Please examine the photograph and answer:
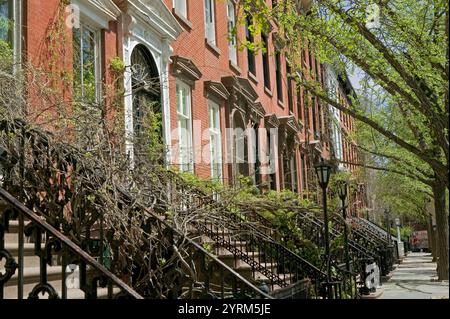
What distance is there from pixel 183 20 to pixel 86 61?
4.37m

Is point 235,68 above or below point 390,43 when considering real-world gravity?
above

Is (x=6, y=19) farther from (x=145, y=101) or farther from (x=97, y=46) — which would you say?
(x=145, y=101)

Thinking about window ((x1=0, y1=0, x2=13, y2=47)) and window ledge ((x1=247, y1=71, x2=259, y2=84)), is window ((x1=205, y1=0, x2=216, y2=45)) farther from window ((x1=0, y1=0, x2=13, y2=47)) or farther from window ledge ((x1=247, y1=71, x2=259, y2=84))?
window ((x1=0, y1=0, x2=13, y2=47))

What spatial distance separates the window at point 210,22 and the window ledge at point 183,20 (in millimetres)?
1486

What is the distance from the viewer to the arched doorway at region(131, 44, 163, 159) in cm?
879

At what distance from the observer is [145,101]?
11.0 metres

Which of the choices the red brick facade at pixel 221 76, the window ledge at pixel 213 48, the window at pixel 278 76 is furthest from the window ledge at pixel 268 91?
the window ledge at pixel 213 48

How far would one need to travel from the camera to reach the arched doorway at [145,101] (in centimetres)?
879

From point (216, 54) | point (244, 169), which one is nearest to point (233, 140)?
point (244, 169)

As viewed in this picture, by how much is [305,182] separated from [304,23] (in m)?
15.2

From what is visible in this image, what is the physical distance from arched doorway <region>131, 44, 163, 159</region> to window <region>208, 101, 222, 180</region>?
3.21 m

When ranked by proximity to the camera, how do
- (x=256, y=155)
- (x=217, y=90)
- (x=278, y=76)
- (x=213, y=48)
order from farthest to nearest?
(x=278, y=76) < (x=256, y=155) < (x=213, y=48) < (x=217, y=90)

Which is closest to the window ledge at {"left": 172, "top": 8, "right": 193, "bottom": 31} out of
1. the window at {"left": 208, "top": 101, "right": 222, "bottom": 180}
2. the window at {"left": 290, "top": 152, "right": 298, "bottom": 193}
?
the window at {"left": 208, "top": 101, "right": 222, "bottom": 180}

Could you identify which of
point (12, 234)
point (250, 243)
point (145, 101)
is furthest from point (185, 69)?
point (12, 234)
